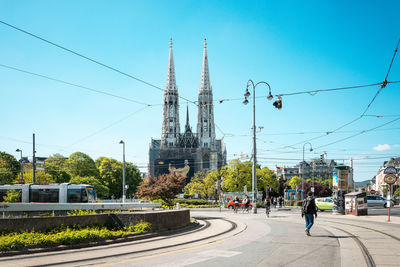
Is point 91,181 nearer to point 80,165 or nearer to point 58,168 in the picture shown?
point 58,168

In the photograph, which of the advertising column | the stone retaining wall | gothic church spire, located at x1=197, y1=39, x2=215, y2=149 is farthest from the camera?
gothic church spire, located at x1=197, y1=39, x2=215, y2=149

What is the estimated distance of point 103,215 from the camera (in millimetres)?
12891

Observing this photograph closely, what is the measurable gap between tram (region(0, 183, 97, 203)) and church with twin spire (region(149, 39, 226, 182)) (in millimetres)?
92781

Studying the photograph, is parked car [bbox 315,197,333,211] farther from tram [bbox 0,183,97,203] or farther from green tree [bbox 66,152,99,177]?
green tree [bbox 66,152,99,177]

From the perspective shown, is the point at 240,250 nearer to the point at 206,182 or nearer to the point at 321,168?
the point at 206,182

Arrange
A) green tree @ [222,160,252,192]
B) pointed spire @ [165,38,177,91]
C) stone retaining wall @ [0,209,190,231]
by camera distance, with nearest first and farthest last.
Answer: stone retaining wall @ [0,209,190,231] < green tree @ [222,160,252,192] < pointed spire @ [165,38,177,91]

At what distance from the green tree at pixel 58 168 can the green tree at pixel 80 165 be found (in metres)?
1.30

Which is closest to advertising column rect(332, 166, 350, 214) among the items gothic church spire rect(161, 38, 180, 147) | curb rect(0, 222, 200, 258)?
curb rect(0, 222, 200, 258)

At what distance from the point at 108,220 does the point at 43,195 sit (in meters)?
17.3

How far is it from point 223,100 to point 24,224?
16358 mm

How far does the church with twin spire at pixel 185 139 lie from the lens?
415 ft

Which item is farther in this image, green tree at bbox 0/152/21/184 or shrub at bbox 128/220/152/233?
green tree at bbox 0/152/21/184

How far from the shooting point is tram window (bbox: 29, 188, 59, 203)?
2786 centimetres

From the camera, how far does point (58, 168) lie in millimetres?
72375
